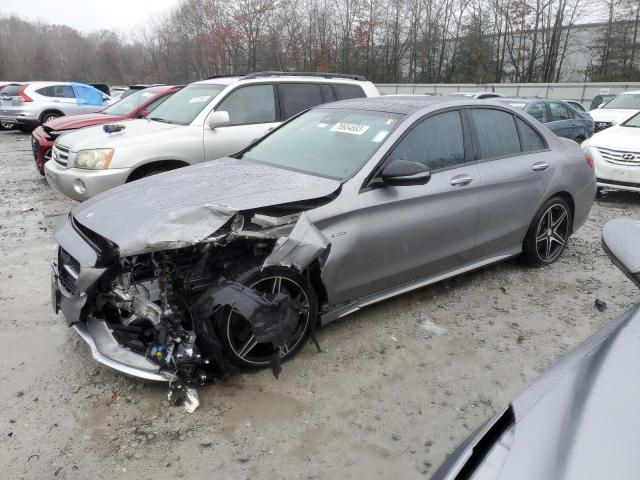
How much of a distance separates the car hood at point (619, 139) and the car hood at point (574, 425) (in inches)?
278

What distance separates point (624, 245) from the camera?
6.73 feet

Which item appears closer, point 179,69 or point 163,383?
point 163,383

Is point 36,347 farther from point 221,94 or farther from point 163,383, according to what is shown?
point 221,94

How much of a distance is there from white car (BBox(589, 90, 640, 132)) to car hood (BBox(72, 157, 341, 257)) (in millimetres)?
13692

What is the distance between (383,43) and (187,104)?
114 ft

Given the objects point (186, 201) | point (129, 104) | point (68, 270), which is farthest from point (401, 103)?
point (129, 104)

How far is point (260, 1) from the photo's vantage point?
40.7 metres

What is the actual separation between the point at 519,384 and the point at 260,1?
43.3 meters

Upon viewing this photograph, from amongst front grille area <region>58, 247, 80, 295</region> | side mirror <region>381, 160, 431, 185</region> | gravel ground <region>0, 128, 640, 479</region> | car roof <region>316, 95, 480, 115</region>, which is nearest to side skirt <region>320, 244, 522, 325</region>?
gravel ground <region>0, 128, 640, 479</region>

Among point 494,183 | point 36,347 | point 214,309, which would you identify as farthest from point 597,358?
point 36,347

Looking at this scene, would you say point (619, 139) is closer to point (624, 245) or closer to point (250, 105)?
point (250, 105)

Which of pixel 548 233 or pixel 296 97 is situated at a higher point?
pixel 296 97

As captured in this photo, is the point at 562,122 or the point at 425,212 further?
the point at 562,122

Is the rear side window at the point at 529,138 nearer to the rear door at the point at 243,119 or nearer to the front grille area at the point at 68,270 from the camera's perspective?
the rear door at the point at 243,119
